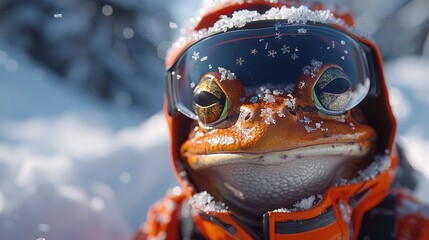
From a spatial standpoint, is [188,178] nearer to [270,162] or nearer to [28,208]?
[270,162]

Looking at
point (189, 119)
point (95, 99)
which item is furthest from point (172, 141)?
point (95, 99)

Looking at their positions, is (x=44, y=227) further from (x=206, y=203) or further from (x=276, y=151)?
(x=276, y=151)

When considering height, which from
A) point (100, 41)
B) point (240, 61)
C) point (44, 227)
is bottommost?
point (100, 41)

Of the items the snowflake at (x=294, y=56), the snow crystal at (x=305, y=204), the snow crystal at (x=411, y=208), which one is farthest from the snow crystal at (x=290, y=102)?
the snow crystal at (x=411, y=208)

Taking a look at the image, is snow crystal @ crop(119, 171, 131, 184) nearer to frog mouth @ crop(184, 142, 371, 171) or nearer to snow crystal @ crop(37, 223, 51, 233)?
snow crystal @ crop(37, 223, 51, 233)

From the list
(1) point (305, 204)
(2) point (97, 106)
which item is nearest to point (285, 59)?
(1) point (305, 204)
